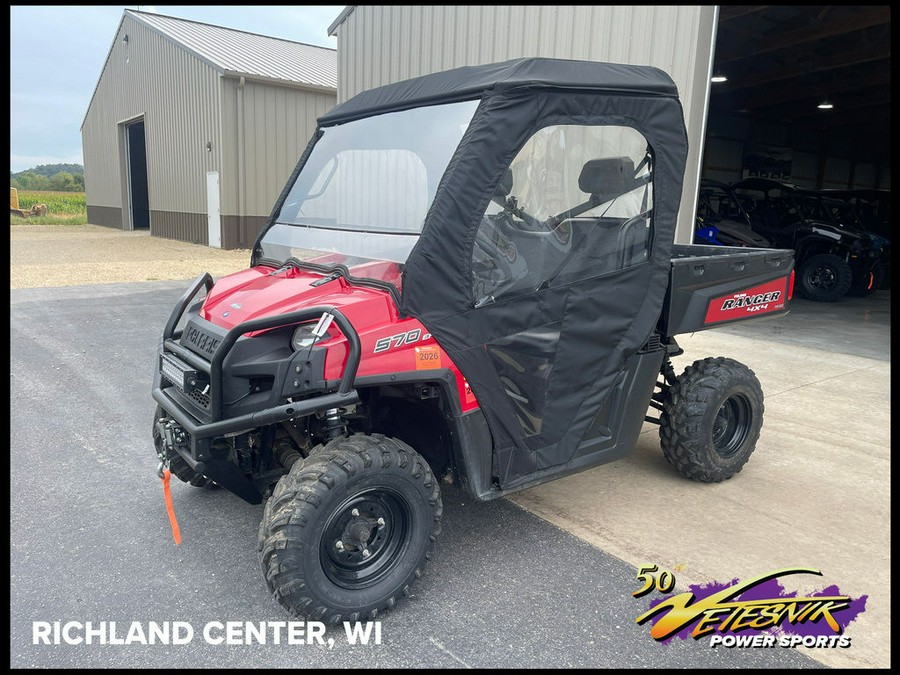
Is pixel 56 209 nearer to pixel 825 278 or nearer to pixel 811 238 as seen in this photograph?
pixel 811 238

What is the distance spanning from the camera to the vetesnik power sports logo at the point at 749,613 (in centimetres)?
262

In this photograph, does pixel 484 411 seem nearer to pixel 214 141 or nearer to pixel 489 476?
pixel 489 476

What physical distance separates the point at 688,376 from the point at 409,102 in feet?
6.90

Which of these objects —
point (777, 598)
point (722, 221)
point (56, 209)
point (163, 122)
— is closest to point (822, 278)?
point (722, 221)

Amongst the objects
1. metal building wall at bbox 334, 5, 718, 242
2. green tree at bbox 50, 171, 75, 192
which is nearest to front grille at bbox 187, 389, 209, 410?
metal building wall at bbox 334, 5, 718, 242

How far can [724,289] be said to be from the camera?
385cm

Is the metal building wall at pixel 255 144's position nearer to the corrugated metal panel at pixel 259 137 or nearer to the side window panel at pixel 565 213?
the corrugated metal panel at pixel 259 137

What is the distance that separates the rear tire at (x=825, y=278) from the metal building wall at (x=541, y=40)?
5657mm

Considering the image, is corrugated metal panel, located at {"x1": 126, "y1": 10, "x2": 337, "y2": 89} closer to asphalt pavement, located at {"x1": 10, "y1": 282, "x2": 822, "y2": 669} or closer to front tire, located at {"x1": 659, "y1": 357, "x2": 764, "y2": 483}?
asphalt pavement, located at {"x1": 10, "y1": 282, "x2": 822, "y2": 669}

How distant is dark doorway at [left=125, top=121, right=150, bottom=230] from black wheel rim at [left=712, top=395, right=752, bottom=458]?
25865mm

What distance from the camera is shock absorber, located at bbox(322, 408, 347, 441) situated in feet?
8.68

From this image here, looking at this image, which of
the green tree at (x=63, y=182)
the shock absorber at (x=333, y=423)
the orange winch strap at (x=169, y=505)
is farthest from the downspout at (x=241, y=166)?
the green tree at (x=63, y=182)

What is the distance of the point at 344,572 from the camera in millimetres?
2705

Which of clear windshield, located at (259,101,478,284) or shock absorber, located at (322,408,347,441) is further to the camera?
clear windshield, located at (259,101,478,284)
